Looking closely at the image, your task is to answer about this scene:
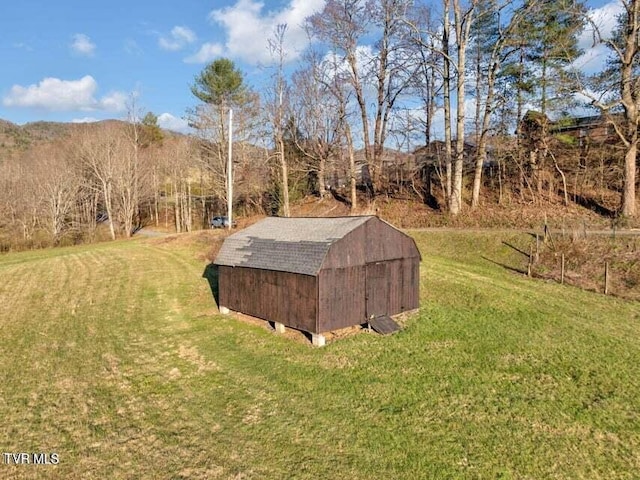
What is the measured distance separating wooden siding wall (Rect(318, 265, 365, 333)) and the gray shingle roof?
566 mm

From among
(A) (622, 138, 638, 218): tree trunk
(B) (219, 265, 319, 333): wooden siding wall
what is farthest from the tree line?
(B) (219, 265, 319, 333): wooden siding wall

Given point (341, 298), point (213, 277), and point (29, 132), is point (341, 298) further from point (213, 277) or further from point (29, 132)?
point (29, 132)

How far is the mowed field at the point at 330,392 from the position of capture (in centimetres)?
557

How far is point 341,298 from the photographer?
10102 millimetres

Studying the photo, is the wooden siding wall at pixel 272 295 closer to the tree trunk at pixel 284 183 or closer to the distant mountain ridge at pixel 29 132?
the tree trunk at pixel 284 183

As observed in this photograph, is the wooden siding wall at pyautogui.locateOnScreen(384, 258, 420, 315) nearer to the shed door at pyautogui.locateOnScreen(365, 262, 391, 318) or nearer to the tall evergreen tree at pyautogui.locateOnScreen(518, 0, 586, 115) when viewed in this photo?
the shed door at pyautogui.locateOnScreen(365, 262, 391, 318)

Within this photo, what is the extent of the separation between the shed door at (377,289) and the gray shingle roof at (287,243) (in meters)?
1.45

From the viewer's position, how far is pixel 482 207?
24.3 meters

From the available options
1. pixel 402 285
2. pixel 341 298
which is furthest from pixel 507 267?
pixel 341 298

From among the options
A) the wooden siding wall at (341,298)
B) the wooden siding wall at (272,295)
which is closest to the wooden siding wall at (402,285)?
the wooden siding wall at (341,298)

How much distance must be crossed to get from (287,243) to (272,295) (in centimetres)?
152

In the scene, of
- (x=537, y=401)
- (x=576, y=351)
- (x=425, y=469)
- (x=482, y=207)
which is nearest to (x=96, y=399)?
(x=425, y=469)

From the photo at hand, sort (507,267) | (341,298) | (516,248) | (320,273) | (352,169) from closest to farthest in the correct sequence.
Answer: (320,273) < (341,298) < (507,267) < (516,248) < (352,169)

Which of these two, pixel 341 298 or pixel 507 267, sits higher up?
pixel 341 298
